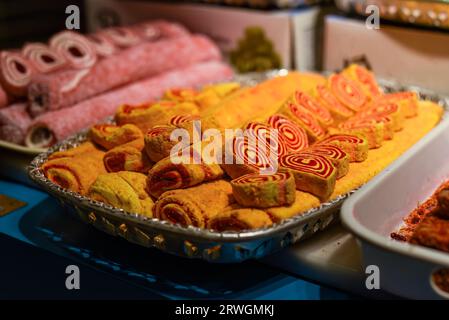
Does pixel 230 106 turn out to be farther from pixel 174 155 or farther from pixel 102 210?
pixel 102 210

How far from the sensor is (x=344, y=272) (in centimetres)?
131

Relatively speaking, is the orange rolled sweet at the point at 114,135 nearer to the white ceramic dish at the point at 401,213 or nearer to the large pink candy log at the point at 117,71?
the large pink candy log at the point at 117,71

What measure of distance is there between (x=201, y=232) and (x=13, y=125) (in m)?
0.99

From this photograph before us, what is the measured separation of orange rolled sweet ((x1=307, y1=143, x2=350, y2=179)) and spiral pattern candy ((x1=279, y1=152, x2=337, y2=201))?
0.10 ft

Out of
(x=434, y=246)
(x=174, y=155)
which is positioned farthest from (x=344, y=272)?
(x=174, y=155)

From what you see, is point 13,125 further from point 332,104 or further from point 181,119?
point 332,104

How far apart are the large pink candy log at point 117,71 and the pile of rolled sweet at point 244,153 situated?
1.12 ft

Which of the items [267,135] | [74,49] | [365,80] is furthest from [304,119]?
[74,49]

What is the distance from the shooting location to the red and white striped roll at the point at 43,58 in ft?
7.00

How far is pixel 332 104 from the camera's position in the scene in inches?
68.7

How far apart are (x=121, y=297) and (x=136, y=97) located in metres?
0.95

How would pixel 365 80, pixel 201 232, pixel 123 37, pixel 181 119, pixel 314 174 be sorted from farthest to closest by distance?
pixel 123 37 → pixel 365 80 → pixel 181 119 → pixel 314 174 → pixel 201 232

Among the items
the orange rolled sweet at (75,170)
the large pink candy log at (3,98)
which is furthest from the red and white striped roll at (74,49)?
the orange rolled sweet at (75,170)

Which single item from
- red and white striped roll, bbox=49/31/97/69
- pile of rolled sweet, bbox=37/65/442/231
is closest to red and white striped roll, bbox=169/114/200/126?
pile of rolled sweet, bbox=37/65/442/231
